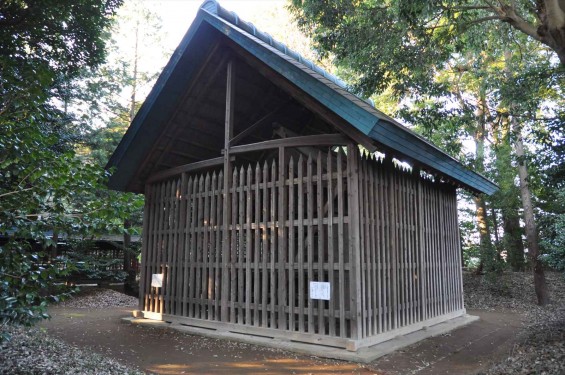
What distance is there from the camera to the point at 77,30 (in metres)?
8.68

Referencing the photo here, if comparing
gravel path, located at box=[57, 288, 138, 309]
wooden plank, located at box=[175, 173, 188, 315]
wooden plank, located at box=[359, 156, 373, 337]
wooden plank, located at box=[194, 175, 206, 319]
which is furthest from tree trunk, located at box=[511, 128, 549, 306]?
gravel path, located at box=[57, 288, 138, 309]

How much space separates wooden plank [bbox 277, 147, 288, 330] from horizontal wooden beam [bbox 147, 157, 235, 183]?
1710 mm

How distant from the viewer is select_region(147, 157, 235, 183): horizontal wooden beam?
905 centimetres

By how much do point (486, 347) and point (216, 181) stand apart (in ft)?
20.5

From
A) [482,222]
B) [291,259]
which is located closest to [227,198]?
[291,259]

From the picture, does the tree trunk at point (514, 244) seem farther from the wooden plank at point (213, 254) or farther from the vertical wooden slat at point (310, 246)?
the wooden plank at point (213, 254)

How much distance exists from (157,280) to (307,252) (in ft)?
14.4

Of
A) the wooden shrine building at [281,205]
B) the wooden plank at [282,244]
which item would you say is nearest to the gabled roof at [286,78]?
the wooden shrine building at [281,205]

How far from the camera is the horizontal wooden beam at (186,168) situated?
9050 mm

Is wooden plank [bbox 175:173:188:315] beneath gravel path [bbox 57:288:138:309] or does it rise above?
above

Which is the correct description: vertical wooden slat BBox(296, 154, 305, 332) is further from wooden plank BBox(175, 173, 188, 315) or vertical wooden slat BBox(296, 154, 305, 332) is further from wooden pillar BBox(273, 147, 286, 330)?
wooden plank BBox(175, 173, 188, 315)

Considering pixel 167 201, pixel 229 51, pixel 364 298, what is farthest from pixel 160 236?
pixel 364 298

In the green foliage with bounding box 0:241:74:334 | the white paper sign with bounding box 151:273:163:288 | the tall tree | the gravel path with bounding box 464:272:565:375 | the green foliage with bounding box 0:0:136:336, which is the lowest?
the gravel path with bounding box 464:272:565:375

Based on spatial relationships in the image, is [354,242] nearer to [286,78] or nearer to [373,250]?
[373,250]
